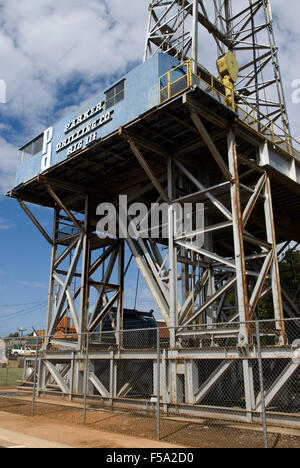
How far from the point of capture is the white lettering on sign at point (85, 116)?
18.0 metres

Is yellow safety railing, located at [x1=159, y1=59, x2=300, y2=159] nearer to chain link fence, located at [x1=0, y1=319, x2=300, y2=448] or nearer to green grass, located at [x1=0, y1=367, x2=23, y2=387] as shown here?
chain link fence, located at [x1=0, y1=319, x2=300, y2=448]

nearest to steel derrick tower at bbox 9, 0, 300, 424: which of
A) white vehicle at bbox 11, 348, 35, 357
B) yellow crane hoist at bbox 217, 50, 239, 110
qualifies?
yellow crane hoist at bbox 217, 50, 239, 110

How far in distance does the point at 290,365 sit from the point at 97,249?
14.8m

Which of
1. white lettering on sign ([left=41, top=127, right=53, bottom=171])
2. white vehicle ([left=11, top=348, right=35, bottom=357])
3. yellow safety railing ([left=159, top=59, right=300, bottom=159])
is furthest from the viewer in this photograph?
white vehicle ([left=11, top=348, right=35, bottom=357])

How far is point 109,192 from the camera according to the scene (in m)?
21.3

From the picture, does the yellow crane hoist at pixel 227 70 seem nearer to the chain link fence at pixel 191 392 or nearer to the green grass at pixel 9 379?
the chain link fence at pixel 191 392

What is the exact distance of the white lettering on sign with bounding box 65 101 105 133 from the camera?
17956 mm

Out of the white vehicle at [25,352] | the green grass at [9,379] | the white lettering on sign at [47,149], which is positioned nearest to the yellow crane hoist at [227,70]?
the white lettering on sign at [47,149]

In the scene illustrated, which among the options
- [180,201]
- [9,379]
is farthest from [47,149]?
[9,379]

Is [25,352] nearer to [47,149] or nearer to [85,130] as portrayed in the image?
[47,149]

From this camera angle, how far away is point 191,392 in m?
13.1

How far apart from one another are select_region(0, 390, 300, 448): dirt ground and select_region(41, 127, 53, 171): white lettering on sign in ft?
37.7
